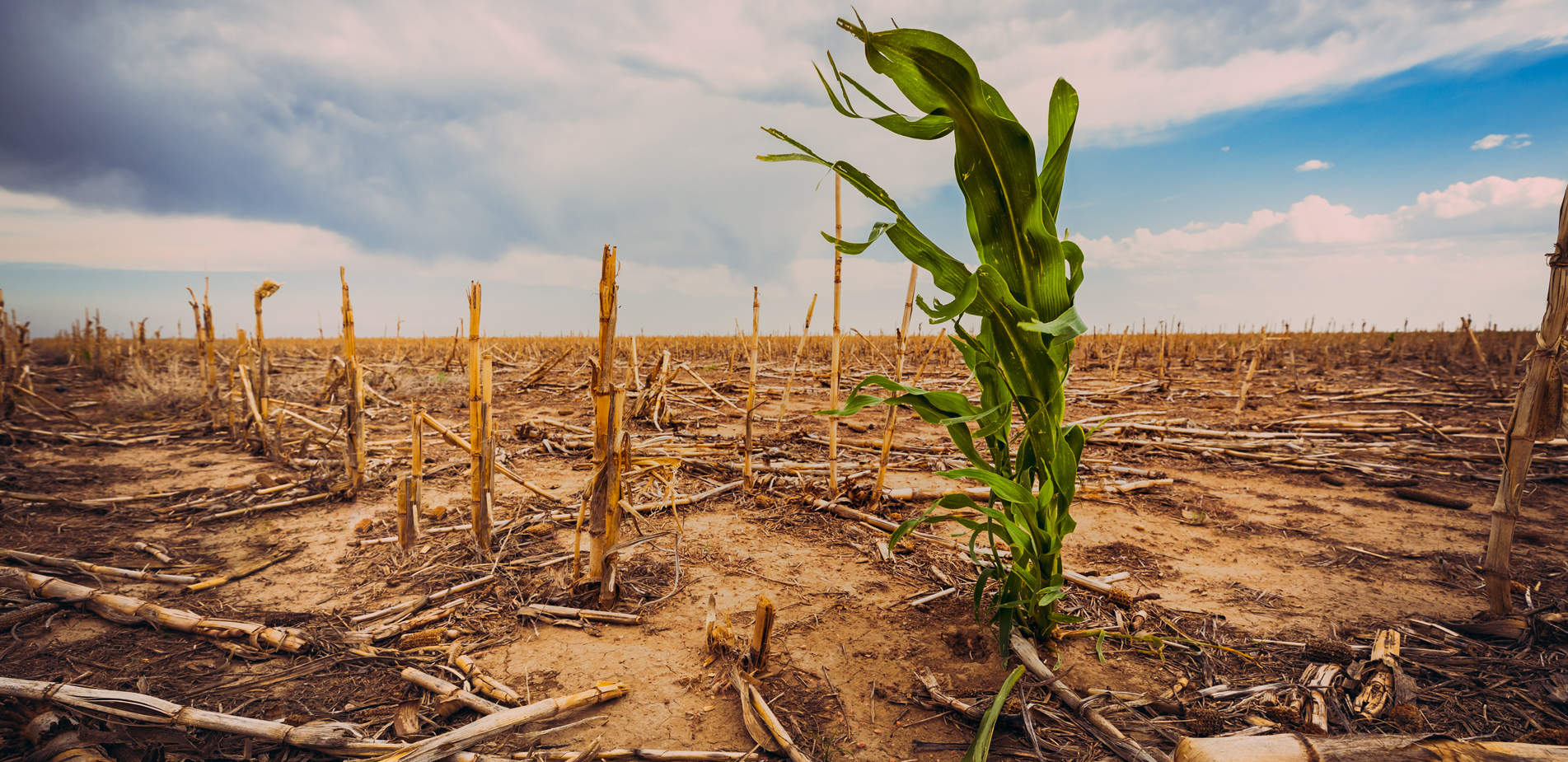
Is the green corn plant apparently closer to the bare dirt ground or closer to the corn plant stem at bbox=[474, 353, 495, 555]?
the bare dirt ground

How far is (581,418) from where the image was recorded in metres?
8.20

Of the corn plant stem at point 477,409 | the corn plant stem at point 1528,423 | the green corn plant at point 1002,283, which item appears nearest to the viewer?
the green corn plant at point 1002,283

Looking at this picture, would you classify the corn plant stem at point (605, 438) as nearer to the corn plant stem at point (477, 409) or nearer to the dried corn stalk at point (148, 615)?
the corn plant stem at point (477, 409)

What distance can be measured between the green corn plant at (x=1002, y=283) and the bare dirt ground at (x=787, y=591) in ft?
2.23

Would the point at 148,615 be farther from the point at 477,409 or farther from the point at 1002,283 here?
the point at 1002,283

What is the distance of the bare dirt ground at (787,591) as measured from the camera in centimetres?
238

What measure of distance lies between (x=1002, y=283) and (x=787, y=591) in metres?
2.21

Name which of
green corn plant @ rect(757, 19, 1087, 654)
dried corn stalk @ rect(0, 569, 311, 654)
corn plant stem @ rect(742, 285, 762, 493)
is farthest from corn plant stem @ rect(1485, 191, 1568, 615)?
dried corn stalk @ rect(0, 569, 311, 654)

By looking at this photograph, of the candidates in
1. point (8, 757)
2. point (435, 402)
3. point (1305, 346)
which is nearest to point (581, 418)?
point (435, 402)

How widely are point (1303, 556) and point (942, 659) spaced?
3.32 meters

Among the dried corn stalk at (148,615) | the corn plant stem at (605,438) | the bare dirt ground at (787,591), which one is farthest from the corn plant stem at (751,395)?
the dried corn stalk at (148,615)

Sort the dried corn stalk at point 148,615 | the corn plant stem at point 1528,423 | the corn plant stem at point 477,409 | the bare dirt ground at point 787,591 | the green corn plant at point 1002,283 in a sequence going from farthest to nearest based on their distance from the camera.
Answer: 1. the corn plant stem at point 477,409
2. the dried corn stalk at point 148,615
3. the corn plant stem at point 1528,423
4. the bare dirt ground at point 787,591
5. the green corn plant at point 1002,283

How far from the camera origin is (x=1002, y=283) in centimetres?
215

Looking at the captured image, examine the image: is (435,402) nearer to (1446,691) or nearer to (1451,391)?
(1446,691)
